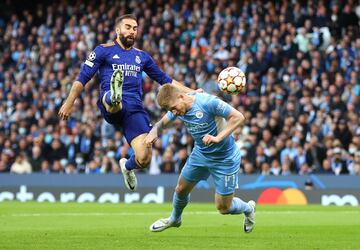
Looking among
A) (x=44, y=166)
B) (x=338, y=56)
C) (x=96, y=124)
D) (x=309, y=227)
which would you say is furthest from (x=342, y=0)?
(x=309, y=227)

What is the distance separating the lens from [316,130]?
2302cm

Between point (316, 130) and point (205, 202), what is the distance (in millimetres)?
3348

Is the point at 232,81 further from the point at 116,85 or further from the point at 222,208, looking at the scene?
the point at 222,208

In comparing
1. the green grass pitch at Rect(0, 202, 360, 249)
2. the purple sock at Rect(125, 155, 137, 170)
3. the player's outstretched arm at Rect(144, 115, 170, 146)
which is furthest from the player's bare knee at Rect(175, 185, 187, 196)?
the purple sock at Rect(125, 155, 137, 170)

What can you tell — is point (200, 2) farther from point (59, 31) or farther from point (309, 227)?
point (309, 227)

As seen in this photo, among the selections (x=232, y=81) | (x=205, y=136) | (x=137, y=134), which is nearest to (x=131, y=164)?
(x=137, y=134)

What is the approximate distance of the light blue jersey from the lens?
35.0ft

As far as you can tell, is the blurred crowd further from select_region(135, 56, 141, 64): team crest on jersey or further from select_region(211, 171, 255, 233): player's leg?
select_region(211, 171, 255, 233): player's leg

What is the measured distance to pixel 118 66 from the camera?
12555 millimetres

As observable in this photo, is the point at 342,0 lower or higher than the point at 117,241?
higher

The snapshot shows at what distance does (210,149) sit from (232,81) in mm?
1898

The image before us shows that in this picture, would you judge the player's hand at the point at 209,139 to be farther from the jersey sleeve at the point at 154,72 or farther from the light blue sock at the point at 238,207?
the jersey sleeve at the point at 154,72

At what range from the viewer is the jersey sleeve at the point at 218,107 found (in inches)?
412

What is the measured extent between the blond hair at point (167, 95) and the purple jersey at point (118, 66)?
2340 millimetres
